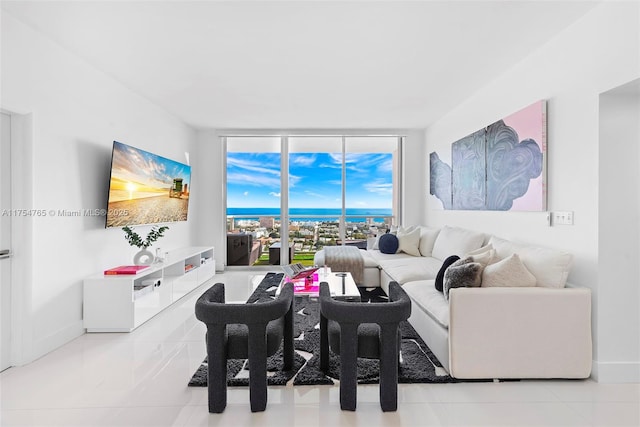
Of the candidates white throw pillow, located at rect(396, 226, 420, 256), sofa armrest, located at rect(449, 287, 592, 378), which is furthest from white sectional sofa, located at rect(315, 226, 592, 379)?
white throw pillow, located at rect(396, 226, 420, 256)

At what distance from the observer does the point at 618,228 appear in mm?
2262

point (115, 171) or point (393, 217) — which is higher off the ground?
point (115, 171)

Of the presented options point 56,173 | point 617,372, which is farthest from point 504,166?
point 56,173

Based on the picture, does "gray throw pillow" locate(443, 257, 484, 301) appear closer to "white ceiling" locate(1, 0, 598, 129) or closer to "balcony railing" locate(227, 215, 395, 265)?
"white ceiling" locate(1, 0, 598, 129)

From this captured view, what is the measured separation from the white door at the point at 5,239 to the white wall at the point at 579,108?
4.27 meters

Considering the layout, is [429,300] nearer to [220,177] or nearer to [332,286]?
[332,286]

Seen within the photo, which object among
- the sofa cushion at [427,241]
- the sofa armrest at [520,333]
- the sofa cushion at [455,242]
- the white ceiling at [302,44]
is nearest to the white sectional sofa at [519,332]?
the sofa armrest at [520,333]

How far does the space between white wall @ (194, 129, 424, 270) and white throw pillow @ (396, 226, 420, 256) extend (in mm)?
985

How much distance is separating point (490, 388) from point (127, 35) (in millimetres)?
3744

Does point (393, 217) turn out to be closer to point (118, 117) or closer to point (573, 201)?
point (573, 201)

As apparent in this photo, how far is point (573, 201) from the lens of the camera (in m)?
2.49

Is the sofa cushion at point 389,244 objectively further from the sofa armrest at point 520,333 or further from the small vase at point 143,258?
the small vase at point 143,258

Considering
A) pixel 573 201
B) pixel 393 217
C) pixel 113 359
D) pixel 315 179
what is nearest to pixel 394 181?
pixel 393 217

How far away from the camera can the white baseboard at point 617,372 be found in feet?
7.45
